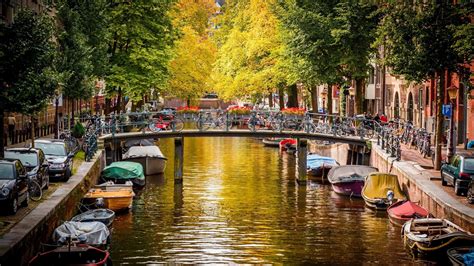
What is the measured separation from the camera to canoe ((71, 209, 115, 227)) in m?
31.4

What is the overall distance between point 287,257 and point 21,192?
950 centimetres

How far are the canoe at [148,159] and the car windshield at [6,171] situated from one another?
2483cm

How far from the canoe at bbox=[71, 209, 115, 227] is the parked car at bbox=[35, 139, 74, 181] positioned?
360cm

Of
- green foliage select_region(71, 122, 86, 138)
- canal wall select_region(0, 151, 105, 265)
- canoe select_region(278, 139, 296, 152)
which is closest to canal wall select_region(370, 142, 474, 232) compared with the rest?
canal wall select_region(0, 151, 105, 265)

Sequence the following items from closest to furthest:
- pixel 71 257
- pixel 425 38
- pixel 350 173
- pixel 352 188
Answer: pixel 71 257 → pixel 425 38 → pixel 352 188 → pixel 350 173

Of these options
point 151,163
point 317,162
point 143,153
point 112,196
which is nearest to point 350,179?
point 317,162

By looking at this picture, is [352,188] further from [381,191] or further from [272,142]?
[272,142]

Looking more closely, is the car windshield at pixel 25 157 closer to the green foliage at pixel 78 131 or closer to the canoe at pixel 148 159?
the green foliage at pixel 78 131

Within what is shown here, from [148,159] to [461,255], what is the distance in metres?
31.3

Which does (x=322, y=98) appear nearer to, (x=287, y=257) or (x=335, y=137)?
(x=335, y=137)

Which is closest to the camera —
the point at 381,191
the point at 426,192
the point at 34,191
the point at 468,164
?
the point at 34,191

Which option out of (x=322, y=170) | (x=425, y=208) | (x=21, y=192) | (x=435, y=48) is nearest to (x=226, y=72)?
(x=322, y=170)

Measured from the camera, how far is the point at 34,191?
30875mm

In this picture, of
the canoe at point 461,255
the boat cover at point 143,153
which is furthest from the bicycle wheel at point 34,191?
the boat cover at point 143,153
